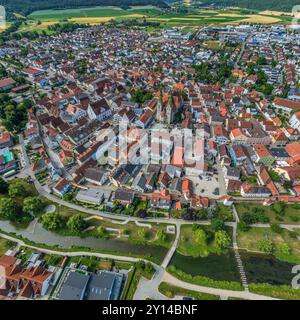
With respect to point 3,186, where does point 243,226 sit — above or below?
below

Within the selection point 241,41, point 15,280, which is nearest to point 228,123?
point 15,280

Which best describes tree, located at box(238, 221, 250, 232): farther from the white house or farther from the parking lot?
the white house

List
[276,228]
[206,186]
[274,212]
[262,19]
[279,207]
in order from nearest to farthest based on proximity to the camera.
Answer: [276,228] → [279,207] → [274,212] → [206,186] → [262,19]

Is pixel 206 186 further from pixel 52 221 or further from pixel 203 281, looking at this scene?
pixel 52 221

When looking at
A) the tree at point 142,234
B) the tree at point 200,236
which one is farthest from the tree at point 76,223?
the tree at point 200,236

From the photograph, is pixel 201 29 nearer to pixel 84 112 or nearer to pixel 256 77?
pixel 256 77

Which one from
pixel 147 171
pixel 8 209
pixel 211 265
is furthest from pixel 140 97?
pixel 211 265

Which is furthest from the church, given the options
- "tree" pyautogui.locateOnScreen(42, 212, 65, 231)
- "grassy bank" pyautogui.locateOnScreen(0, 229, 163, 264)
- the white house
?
"grassy bank" pyautogui.locateOnScreen(0, 229, 163, 264)
